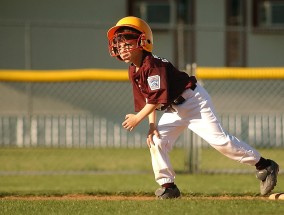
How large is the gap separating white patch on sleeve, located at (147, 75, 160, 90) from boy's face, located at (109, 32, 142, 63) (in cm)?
35

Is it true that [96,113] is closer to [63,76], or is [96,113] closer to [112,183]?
[63,76]

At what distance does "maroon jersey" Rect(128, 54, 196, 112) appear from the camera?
26.8ft

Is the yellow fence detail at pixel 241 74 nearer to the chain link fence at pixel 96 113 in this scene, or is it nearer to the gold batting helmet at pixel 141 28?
the chain link fence at pixel 96 113

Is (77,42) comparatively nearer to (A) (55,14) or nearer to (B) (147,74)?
(A) (55,14)

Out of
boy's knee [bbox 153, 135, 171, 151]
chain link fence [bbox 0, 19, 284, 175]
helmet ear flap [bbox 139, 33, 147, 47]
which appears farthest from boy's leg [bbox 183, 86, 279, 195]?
chain link fence [bbox 0, 19, 284, 175]

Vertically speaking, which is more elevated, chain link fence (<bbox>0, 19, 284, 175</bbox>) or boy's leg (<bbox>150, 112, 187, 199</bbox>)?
boy's leg (<bbox>150, 112, 187, 199</bbox>)

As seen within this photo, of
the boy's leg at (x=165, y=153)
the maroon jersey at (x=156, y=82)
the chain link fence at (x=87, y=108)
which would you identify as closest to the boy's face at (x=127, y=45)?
the maroon jersey at (x=156, y=82)

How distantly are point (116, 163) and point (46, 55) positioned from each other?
345 centimetres

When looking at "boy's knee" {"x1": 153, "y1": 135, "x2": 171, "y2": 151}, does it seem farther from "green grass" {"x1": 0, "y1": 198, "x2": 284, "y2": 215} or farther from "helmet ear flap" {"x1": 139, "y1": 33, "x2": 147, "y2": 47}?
"helmet ear flap" {"x1": 139, "y1": 33, "x2": 147, "y2": 47}

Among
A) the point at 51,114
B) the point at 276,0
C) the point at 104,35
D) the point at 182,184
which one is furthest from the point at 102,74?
the point at 276,0

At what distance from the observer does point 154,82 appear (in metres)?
8.16

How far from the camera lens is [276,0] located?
17750 millimetres

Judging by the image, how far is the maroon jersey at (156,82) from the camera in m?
8.17

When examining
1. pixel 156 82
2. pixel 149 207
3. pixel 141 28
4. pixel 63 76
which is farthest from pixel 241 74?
pixel 149 207
